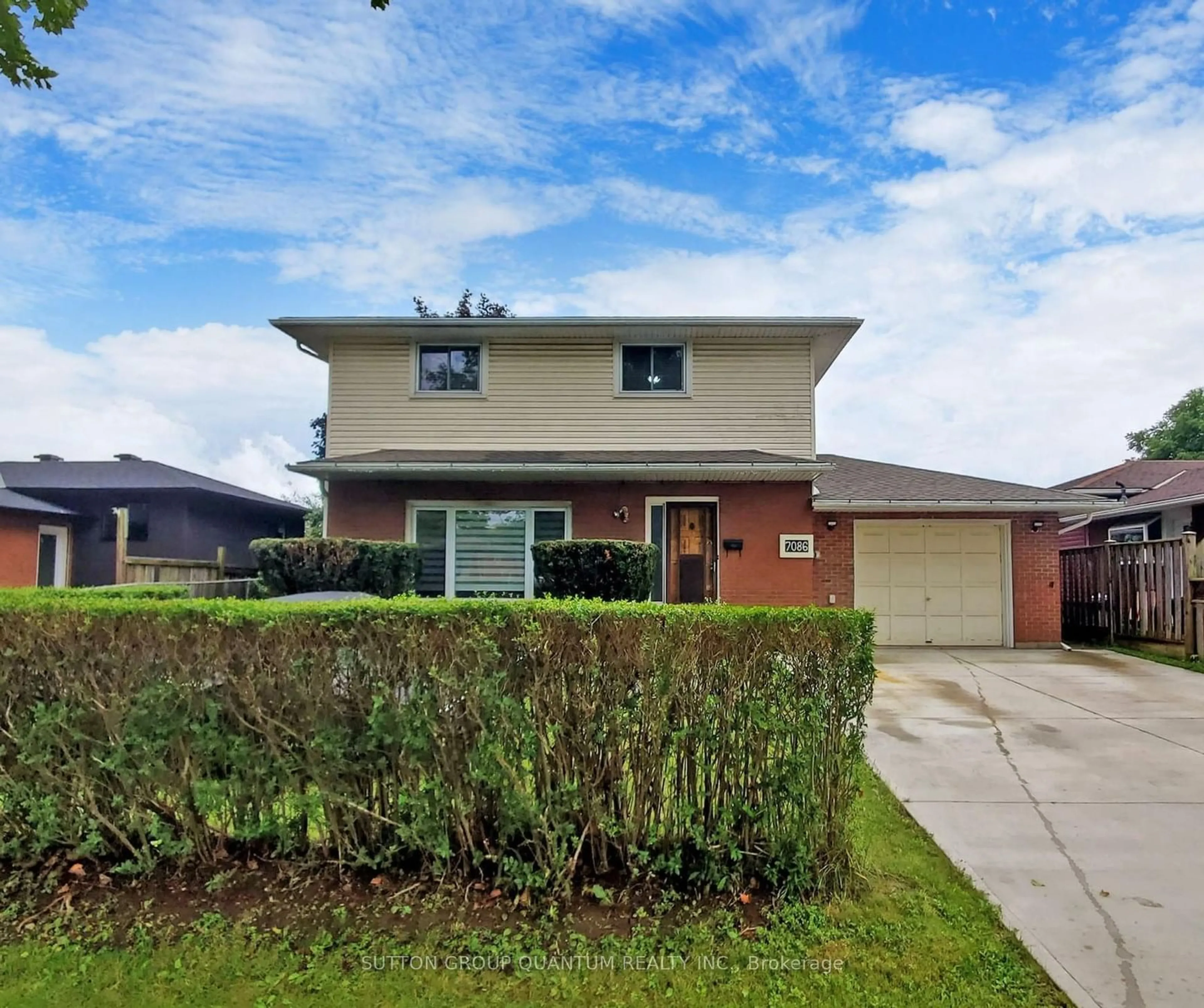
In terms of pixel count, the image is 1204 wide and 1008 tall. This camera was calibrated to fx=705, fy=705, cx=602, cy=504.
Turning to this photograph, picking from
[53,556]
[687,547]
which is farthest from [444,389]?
[53,556]

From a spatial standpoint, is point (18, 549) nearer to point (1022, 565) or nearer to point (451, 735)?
point (451, 735)

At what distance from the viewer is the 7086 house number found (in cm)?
1155

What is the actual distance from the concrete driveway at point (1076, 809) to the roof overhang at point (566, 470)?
3.65m

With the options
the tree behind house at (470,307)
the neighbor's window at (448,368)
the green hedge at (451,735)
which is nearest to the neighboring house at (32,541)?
the tree behind house at (470,307)

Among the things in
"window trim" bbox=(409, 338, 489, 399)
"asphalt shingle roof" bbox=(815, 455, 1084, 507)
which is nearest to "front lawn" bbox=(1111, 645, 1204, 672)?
"asphalt shingle roof" bbox=(815, 455, 1084, 507)

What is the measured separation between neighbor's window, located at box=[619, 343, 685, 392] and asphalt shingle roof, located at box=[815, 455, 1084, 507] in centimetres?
313

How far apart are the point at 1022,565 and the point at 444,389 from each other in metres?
10.9

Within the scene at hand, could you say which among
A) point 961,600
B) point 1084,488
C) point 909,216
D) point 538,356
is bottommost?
point 961,600

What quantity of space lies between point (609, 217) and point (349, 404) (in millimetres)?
6292

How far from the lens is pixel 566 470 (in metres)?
10.6

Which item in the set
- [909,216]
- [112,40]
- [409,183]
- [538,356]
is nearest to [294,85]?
[112,40]

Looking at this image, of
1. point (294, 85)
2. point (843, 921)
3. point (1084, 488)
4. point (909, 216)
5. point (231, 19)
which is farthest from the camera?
point (1084, 488)

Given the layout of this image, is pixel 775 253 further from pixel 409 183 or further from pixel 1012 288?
pixel 409 183

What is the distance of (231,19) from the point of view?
5809 millimetres
